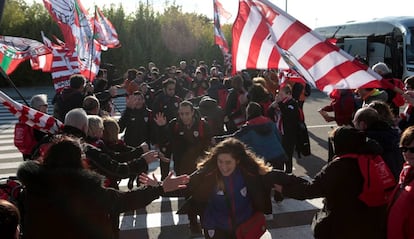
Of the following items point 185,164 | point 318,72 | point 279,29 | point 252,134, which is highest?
point 279,29

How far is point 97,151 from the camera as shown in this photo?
12.8 feet

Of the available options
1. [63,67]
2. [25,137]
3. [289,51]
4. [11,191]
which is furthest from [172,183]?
[63,67]

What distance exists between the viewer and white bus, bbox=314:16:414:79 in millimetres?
19719

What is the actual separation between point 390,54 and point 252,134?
1779 cm

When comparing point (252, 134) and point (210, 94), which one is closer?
point (252, 134)

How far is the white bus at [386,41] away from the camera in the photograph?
19719 mm

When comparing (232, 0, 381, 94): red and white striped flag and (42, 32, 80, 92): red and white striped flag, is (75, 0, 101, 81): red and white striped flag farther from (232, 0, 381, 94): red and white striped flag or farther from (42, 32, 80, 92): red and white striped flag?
(232, 0, 381, 94): red and white striped flag

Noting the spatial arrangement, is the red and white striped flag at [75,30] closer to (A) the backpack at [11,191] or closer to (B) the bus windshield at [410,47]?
(A) the backpack at [11,191]

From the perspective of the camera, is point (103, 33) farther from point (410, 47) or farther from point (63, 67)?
point (410, 47)

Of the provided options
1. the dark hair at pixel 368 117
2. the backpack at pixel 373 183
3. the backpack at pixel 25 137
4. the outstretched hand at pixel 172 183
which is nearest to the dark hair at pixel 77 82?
the backpack at pixel 25 137

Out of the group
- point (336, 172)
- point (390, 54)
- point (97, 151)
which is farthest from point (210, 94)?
point (390, 54)

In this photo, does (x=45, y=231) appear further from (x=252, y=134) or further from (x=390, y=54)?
(x=390, y=54)

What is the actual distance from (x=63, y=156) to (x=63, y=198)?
0.28 m

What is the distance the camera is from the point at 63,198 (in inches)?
107
